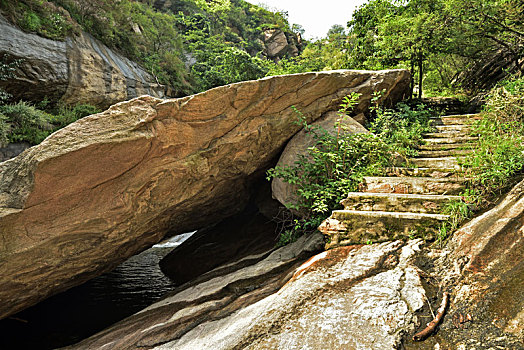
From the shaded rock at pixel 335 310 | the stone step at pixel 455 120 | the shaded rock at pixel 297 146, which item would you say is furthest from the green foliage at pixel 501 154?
the shaded rock at pixel 297 146

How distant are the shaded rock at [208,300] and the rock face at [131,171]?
1195mm

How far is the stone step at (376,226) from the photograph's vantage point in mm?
2484

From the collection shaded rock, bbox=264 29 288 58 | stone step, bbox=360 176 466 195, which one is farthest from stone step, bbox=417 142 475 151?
shaded rock, bbox=264 29 288 58

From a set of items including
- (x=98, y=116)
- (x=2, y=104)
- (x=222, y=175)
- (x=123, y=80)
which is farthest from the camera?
(x=123, y=80)

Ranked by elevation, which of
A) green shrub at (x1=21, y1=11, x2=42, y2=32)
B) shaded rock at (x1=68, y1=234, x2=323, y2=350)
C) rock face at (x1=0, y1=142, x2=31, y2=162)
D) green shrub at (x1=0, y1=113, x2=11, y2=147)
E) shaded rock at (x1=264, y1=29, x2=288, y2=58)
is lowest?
shaded rock at (x1=68, y1=234, x2=323, y2=350)

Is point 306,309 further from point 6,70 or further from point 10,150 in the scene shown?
point 6,70

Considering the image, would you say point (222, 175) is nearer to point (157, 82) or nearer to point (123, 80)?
point (123, 80)

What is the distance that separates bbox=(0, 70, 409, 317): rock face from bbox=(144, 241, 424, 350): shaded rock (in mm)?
2091

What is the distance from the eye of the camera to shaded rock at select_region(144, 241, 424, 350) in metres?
1.75

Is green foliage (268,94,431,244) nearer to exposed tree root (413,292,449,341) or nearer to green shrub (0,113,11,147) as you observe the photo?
exposed tree root (413,292,449,341)

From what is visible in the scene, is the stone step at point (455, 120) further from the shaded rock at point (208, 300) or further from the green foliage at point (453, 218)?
the shaded rock at point (208, 300)

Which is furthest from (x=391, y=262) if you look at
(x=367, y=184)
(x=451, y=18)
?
(x=451, y=18)

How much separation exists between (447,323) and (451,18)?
7.52 metres

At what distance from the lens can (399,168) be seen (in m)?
3.61
